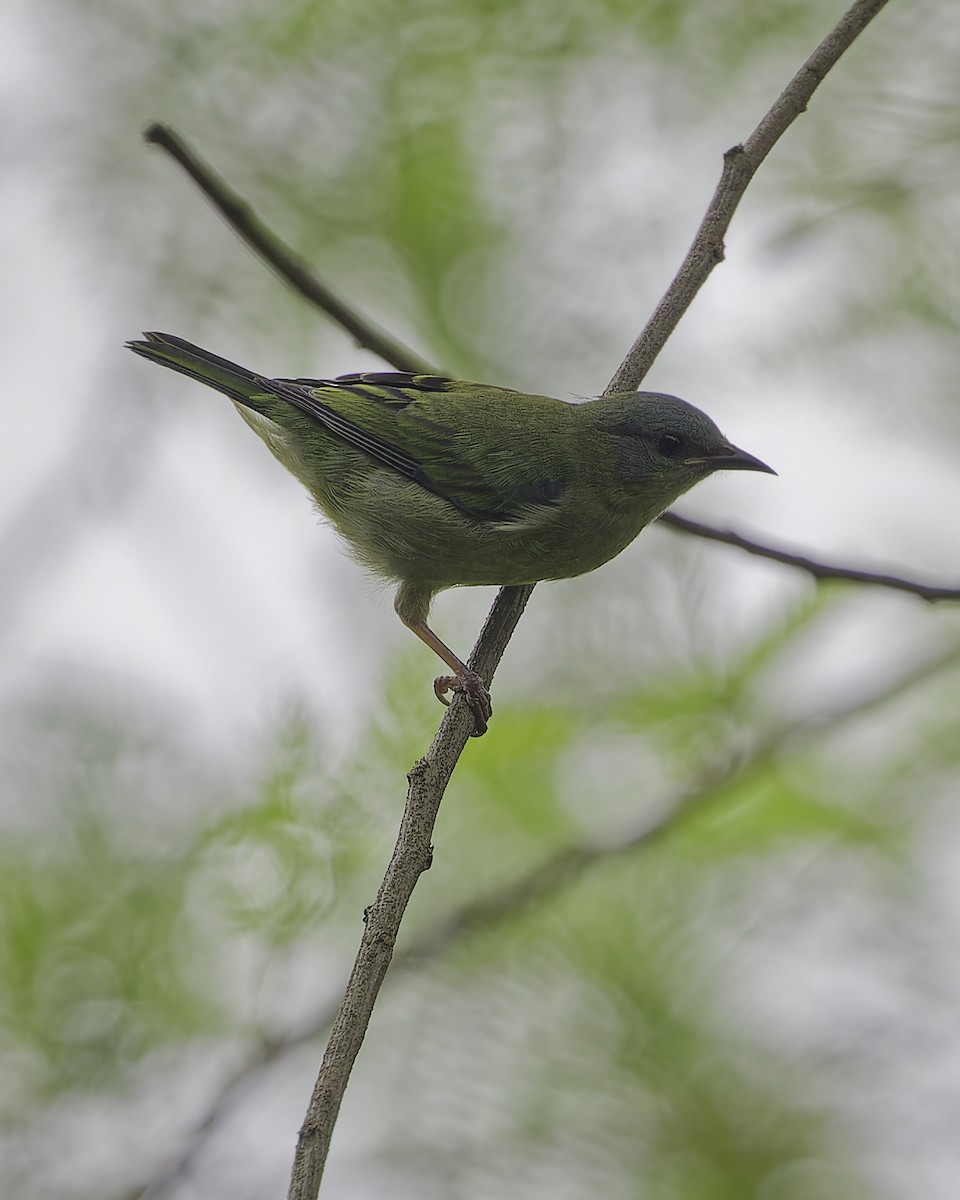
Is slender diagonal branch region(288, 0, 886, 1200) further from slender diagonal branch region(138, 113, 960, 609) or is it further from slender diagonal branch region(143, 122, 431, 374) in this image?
slender diagonal branch region(143, 122, 431, 374)

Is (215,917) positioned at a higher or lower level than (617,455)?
lower

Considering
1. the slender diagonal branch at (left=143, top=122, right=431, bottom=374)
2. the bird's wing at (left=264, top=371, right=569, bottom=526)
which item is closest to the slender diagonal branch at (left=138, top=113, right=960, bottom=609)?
the slender diagonal branch at (left=143, top=122, right=431, bottom=374)

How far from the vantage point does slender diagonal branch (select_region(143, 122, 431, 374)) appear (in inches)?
147

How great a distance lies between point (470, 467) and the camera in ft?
18.0

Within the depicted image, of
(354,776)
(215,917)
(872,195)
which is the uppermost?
(872,195)

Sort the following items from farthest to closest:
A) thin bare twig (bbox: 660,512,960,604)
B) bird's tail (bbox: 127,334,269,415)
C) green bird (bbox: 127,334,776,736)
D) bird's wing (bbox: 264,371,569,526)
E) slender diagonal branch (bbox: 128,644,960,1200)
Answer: bird's wing (bbox: 264,371,569,526) → green bird (bbox: 127,334,776,736) → bird's tail (bbox: 127,334,269,415) → thin bare twig (bbox: 660,512,960,604) → slender diagonal branch (bbox: 128,644,960,1200)

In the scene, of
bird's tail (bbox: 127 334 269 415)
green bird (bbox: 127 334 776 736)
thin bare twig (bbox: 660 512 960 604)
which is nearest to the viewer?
thin bare twig (bbox: 660 512 960 604)

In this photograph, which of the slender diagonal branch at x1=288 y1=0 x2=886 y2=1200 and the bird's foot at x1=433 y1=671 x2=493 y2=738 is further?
the bird's foot at x1=433 y1=671 x2=493 y2=738

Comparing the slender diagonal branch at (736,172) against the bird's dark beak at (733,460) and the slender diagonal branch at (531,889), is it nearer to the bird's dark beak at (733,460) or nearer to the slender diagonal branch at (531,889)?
the bird's dark beak at (733,460)

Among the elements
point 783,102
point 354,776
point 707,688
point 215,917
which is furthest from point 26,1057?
point 783,102

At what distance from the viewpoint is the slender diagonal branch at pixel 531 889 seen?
3277 millimetres

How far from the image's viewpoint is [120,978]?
3.50 m

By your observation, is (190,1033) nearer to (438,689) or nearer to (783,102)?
(438,689)

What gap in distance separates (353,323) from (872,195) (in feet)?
5.81
